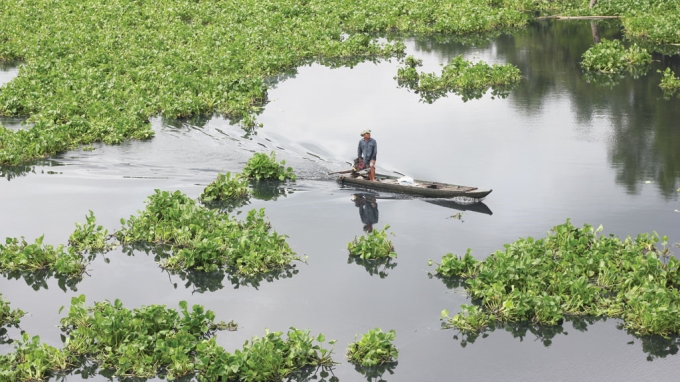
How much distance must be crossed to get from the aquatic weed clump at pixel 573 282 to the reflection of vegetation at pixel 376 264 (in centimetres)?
120

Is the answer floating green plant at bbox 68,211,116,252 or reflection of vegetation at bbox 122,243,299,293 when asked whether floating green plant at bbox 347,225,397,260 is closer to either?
reflection of vegetation at bbox 122,243,299,293

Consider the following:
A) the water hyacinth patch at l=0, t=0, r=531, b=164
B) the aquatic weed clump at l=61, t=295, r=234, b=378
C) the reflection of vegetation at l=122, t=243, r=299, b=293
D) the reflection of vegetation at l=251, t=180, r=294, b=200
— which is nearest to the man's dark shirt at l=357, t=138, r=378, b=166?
the reflection of vegetation at l=251, t=180, r=294, b=200

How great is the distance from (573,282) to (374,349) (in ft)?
12.9

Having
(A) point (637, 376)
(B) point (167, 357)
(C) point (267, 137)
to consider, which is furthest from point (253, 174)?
(A) point (637, 376)

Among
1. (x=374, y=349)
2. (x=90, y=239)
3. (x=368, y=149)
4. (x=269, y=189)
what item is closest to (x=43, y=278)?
(x=90, y=239)

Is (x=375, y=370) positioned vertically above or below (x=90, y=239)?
below

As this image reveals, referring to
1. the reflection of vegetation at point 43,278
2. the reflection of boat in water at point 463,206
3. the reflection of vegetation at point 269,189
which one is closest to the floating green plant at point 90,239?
the reflection of vegetation at point 43,278

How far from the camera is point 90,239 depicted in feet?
61.6

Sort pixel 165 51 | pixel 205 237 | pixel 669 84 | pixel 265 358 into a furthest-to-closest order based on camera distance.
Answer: pixel 165 51
pixel 669 84
pixel 205 237
pixel 265 358

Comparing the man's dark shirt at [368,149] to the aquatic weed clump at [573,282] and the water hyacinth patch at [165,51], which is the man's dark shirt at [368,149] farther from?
the water hyacinth patch at [165,51]

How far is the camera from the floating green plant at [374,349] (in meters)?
13.8

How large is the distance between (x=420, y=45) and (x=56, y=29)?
56.3 ft

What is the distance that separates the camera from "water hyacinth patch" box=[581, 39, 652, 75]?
34.0m

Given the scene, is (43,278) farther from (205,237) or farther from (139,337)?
(139,337)
